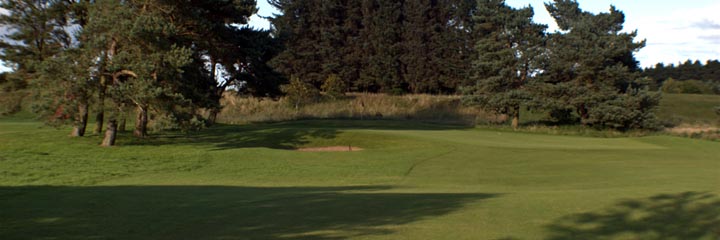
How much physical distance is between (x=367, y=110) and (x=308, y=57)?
58.5ft

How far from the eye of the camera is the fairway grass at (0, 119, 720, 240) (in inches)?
307

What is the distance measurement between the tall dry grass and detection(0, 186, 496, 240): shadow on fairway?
38.2 metres

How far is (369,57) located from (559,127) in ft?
97.8

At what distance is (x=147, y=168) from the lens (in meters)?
19.2

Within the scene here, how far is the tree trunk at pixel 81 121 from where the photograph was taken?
83.9ft

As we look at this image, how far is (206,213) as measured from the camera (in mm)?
9195

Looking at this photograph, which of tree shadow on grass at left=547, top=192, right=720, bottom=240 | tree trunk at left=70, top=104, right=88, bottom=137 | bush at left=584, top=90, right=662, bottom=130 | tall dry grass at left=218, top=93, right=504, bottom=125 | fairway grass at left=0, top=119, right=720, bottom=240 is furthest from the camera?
tall dry grass at left=218, top=93, right=504, bottom=125

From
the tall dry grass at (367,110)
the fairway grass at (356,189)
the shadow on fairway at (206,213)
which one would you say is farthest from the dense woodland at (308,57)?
the shadow on fairway at (206,213)

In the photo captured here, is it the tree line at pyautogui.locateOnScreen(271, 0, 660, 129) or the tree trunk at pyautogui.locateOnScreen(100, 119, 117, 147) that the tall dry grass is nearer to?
the tree line at pyautogui.locateOnScreen(271, 0, 660, 129)

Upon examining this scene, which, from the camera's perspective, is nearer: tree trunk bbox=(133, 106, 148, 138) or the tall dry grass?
tree trunk bbox=(133, 106, 148, 138)

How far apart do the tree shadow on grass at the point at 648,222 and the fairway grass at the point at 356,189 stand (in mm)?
24

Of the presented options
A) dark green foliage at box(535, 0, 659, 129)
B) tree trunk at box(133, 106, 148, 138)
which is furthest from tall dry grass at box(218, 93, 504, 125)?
tree trunk at box(133, 106, 148, 138)

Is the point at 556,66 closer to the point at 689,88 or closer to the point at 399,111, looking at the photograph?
the point at 399,111

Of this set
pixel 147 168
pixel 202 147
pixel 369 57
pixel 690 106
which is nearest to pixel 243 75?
pixel 202 147
